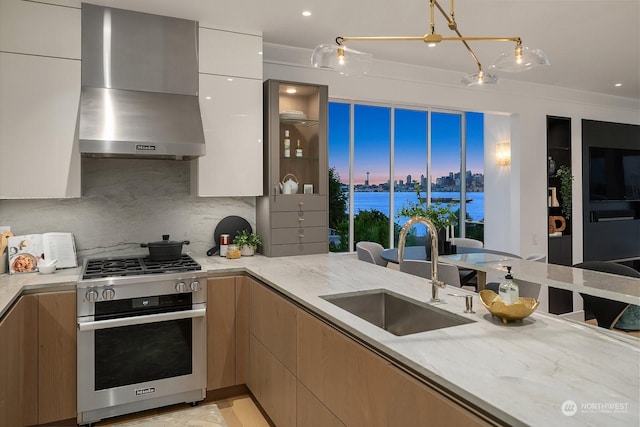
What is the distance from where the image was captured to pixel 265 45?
3746 millimetres

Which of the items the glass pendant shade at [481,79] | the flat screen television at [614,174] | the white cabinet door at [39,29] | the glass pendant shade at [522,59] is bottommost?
the flat screen television at [614,174]

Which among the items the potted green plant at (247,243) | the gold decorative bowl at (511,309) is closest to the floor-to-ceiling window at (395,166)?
the potted green plant at (247,243)

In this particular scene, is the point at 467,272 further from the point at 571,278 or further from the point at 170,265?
the point at 170,265

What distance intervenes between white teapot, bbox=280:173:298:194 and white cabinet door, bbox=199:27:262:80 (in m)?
0.81

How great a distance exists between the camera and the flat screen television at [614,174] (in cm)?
583

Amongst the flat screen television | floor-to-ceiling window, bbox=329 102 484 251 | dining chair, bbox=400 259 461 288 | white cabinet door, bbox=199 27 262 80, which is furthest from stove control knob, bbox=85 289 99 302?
the flat screen television

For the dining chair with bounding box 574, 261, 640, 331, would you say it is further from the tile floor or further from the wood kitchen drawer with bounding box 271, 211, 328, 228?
the tile floor

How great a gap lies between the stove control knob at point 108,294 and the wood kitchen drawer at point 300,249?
3.93 feet

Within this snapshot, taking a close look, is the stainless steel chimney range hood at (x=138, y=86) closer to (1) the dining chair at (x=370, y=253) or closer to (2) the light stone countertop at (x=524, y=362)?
(2) the light stone countertop at (x=524, y=362)

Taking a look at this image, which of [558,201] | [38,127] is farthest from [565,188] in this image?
[38,127]

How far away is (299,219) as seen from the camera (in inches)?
139

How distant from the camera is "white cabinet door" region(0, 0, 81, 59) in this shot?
8.88ft

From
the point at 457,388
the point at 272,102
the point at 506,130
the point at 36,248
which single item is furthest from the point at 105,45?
the point at 506,130

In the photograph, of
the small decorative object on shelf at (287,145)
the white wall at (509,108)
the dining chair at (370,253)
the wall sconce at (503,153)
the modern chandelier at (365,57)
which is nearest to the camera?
the modern chandelier at (365,57)
